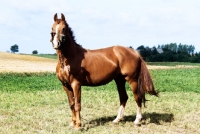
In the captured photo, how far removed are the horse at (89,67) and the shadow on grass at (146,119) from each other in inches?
15.2

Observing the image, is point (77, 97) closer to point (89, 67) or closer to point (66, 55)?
point (89, 67)

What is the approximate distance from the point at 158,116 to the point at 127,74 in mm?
2121

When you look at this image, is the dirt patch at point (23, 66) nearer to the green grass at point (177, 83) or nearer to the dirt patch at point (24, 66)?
the dirt patch at point (24, 66)

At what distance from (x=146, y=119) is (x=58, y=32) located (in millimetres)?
3778

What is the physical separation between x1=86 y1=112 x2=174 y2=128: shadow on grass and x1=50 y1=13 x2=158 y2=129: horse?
39 centimetres

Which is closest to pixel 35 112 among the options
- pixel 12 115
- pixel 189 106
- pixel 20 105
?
pixel 12 115

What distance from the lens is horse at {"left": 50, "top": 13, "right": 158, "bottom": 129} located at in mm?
6945

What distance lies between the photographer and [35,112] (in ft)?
30.5

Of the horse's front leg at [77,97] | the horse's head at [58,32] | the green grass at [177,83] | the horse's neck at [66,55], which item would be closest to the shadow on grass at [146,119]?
the horse's front leg at [77,97]

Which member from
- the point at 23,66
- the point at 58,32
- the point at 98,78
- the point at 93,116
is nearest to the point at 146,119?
the point at 93,116

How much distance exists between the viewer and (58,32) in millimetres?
6535

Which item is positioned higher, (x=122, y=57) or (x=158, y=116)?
(x=122, y=57)

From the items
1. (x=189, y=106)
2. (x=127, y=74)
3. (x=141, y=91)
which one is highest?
(x=127, y=74)

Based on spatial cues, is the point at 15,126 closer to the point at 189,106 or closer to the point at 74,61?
the point at 74,61
